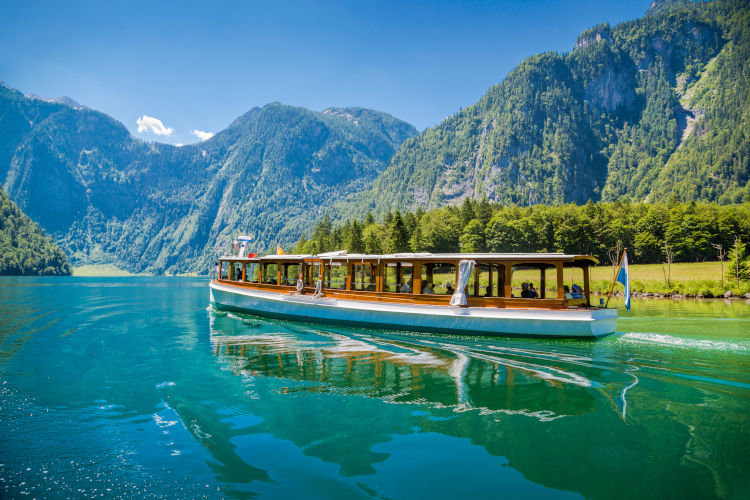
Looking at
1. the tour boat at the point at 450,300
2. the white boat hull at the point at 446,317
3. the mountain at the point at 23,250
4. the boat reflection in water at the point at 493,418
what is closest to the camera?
the boat reflection in water at the point at 493,418

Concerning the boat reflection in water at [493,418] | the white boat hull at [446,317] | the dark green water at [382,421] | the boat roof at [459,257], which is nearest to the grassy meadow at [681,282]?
the dark green water at [382,421]

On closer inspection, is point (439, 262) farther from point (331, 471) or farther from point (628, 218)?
point (628, 218)

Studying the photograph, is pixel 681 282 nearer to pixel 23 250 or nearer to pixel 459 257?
pixel 459 257

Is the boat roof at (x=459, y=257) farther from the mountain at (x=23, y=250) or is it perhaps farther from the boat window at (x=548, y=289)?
Answer: the mountain at (x=23, y=250)

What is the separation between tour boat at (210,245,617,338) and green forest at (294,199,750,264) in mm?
52064

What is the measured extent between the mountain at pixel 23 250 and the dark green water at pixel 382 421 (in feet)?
584

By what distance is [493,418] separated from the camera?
8711 mm

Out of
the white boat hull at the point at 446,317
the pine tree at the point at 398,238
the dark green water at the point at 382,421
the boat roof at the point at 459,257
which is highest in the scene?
the pine tree at the point at 398,238

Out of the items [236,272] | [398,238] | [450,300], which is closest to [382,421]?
[450,300]

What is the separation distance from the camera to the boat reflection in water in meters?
6.34

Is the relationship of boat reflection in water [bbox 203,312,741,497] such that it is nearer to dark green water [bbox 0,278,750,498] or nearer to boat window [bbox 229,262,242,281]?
dark green water [bbox 0,278,750,498]

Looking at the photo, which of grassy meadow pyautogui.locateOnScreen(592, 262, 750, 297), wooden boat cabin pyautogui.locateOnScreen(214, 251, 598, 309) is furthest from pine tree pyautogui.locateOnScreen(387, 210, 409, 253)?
wooden boat cabin pyautogui.locateOnScreen(214, 251, 598, 309)

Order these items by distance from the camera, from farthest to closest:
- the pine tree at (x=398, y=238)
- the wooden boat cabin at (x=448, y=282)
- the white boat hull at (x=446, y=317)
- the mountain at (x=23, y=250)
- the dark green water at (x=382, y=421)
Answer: the mountain at (x=23, y=250), the pine tree at (x=398, y=238), the wooden boat cabin at (x=448, y=282), the white boat hull at (x=446, y=317), the dark green water at (x=382, y=421)

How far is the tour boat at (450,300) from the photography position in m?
18.0
